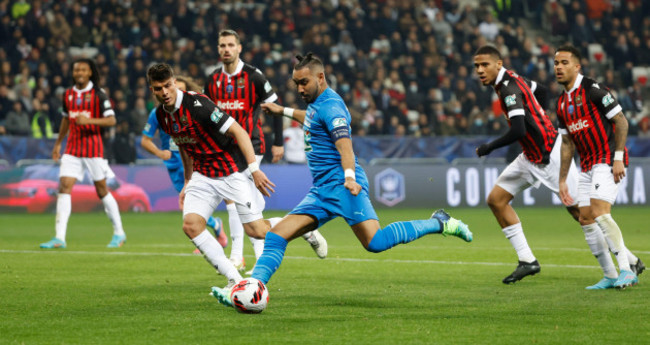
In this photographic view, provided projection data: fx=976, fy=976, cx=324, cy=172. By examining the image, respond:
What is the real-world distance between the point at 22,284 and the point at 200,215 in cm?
205

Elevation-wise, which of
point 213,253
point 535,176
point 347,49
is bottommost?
point 213,253

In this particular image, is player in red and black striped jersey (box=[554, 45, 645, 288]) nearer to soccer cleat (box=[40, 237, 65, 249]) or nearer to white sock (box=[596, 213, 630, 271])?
white sock (box=[596, 213, 630, 271])

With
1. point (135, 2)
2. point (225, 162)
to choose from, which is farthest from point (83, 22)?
point (225, 162)

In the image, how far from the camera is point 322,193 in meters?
7.09

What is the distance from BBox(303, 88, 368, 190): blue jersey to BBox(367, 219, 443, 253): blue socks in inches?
14.9

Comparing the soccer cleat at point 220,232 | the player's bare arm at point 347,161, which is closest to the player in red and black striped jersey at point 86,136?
the soccer cleat at point 220,232

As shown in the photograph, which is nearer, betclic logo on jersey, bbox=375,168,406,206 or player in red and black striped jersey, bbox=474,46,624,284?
player in red and black striped jersey, bbox=474,46,624,284

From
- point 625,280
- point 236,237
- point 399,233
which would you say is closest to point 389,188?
point 236,237

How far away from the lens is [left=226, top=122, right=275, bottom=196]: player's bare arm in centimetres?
701

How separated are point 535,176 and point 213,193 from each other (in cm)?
317

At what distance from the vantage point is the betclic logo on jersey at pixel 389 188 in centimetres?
2070

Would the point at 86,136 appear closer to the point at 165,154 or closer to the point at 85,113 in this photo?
the point at 85,113

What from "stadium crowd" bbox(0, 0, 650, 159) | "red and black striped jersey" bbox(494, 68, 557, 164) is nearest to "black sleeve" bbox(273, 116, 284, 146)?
"red and black striped jersey" bbox(494, 68, 557, 164)

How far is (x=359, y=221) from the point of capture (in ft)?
23.1
